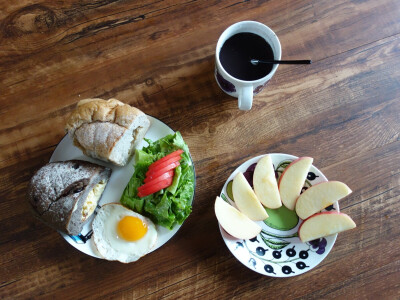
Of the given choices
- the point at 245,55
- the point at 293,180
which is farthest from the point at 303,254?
the point at 245,55

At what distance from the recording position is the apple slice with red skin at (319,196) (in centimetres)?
166

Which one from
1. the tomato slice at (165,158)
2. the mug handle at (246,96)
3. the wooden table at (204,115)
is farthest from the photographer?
the wooden table at (204,115)

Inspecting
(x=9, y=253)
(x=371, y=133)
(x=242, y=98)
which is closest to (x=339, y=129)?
(x=371, y=133)

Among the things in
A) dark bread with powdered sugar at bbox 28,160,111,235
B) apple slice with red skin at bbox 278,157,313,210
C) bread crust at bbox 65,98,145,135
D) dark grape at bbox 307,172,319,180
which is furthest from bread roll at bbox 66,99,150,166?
dark grape at bbox 307,172,319,180

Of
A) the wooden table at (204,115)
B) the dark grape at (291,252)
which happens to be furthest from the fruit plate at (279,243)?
the wooden table at (204,115)

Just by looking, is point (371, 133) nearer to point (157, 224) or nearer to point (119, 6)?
point (157, 224)

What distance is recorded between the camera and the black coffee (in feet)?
5.21

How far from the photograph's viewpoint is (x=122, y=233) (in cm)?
170

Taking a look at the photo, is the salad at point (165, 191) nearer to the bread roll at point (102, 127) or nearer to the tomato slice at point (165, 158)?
the tomato slice at point (165, 158)

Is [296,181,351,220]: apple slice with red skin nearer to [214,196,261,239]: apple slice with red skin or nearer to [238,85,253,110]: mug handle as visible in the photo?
[214,196,261,239]: apple slice with red skin

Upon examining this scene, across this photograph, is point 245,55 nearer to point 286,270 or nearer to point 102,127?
point 102,127

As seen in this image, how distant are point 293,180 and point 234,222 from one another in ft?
1.07

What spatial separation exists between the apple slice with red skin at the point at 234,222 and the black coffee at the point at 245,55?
1.83 ft

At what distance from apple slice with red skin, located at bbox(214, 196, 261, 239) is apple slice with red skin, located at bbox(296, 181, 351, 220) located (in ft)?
0.76
